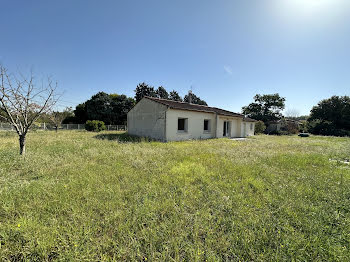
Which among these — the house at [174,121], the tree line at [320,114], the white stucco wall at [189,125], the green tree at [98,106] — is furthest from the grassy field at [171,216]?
the tree line at [320,114]

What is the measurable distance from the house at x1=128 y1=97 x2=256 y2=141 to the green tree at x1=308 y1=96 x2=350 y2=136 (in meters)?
23.1

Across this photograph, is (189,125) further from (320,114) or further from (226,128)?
(320,114)

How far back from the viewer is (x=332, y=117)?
2628cm

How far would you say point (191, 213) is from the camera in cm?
232

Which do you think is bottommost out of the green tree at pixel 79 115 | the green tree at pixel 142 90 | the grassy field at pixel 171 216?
the grassy field at pixel 171 216

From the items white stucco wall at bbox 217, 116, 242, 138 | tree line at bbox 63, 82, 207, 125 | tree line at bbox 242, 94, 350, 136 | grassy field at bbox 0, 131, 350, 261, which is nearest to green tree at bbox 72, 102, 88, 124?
tree line at bbox 63, 82, 207, 125

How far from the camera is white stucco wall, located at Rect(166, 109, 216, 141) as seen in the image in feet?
35.7

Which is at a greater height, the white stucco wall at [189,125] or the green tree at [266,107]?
the green tree at [266,107]

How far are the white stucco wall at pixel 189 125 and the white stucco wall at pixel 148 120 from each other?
560mm

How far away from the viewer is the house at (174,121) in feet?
35.7

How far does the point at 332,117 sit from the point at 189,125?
1286 inches

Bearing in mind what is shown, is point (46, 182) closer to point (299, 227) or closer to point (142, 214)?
point (142, 214)

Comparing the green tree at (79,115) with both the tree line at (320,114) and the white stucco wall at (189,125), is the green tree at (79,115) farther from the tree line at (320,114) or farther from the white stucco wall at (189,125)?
the tree line at (320,114)

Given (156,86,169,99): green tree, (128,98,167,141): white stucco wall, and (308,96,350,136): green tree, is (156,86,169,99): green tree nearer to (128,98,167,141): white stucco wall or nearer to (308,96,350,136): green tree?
(128,98,167,141): white stucco wall
